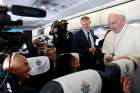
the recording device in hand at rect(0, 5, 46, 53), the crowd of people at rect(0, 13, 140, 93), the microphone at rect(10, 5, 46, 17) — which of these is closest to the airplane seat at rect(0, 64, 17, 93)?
the crowd of people at rect(0, 13, 140, 93)

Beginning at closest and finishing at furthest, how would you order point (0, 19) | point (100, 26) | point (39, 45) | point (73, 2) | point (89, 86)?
point (0, 19)
point (89, 86)
point (39, 45)
point (100, 26)
point (73, 2)

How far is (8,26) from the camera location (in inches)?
43.6

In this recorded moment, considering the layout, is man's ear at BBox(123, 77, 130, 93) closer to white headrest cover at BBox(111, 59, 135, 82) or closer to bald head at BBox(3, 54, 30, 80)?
white headrest cover at BBox(111, 59, 135, 82)

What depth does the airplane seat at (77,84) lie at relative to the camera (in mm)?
1124

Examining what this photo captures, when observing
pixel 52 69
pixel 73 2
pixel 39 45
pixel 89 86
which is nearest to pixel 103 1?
pixel 73 2

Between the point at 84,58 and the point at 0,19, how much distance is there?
6.75 ft

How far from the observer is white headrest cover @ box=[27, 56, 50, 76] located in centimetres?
265

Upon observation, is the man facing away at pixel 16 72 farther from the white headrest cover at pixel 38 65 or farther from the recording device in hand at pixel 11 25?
the white headrest cover at pixel 38 65

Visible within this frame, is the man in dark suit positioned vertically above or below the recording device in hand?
below

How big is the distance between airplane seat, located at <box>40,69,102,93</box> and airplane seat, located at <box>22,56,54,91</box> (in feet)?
4.71

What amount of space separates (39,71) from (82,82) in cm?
156

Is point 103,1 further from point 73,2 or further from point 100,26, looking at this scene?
point 73,2

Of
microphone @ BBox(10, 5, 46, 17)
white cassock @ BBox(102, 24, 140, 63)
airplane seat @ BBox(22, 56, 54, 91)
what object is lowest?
airplane seat @ BBox(22, 56, 54, 91)

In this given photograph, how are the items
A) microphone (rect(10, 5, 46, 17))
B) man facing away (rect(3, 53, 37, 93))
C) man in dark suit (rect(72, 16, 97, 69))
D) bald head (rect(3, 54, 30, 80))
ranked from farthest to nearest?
1. man in dark suit (rect(72, 16, 97, 69))
2. bald head (rect(3, 54, 30, 80))
3. man facing away (rect(3, 53, 37, 93))
4. microphone (rect(10, 5, 46, 17))
